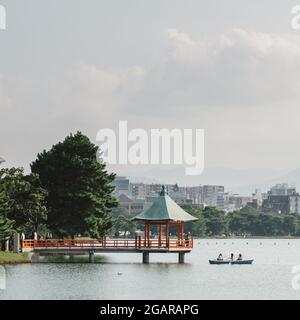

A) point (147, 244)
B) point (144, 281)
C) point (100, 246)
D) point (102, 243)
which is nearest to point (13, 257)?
point (100, 246)

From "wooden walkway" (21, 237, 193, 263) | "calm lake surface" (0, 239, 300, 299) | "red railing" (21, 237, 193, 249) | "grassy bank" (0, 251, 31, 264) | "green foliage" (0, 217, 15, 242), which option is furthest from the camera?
"red railing" (21, 237, 193, 249)

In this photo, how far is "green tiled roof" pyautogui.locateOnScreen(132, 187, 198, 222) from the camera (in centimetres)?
8419

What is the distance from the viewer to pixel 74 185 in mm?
93938

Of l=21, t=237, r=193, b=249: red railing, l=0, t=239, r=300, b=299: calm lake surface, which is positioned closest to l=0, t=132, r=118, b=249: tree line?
l=21, t=237, r=193, b=249: red railing

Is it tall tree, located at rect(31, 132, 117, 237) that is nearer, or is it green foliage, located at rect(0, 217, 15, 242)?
green foliage, located at rect(0, 217, 15, 242)

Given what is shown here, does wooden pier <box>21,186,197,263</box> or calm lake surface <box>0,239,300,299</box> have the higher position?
wooden pier <box>21,186,197,263</box>

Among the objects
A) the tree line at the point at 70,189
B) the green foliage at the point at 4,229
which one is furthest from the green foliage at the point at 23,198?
the green foliage at the point at 4,229

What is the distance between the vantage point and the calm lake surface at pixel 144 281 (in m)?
57.6

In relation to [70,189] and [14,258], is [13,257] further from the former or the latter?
[70,189]

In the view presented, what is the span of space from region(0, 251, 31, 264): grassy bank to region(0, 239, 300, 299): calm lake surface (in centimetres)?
137

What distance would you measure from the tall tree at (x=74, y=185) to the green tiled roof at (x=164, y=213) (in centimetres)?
961

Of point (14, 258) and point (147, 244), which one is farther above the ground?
point (147, 244)

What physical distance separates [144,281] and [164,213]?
18384 mm

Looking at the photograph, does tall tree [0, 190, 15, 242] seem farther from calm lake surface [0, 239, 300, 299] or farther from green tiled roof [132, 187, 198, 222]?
green tiled roof [132, 187, 198, 222]
